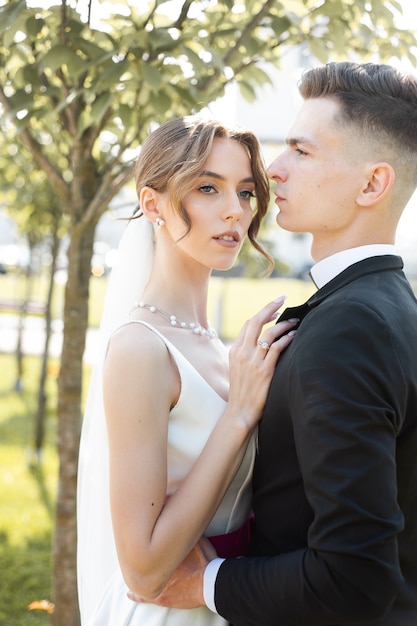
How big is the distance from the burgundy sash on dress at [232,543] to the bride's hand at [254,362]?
363 mm

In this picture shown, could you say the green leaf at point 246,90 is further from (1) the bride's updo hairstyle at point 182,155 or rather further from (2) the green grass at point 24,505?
(2) the green grass at point 24,505

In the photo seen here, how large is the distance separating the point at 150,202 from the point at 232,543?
3.30 ft

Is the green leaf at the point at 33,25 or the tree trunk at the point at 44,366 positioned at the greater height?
the green leaf at the point at 33,25

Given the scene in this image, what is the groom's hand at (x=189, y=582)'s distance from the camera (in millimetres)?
1873

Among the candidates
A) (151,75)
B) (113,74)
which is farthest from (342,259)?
(113,74)

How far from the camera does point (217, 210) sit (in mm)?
2256

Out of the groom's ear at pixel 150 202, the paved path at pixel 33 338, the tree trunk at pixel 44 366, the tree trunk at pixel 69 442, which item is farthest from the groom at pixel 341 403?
the paved path at pixel 33 338

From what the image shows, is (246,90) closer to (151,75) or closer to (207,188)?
(151,75)

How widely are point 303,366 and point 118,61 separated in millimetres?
1537

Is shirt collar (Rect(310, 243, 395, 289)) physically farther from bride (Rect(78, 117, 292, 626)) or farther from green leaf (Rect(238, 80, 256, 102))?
green leaf (Rect(238, 80, 256, 102))

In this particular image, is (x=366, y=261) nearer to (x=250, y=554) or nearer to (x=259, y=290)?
(x=250, y=554)

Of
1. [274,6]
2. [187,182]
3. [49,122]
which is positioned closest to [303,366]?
[187,182]

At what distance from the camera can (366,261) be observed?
185 centimetres

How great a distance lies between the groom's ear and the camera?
7.67 feet
